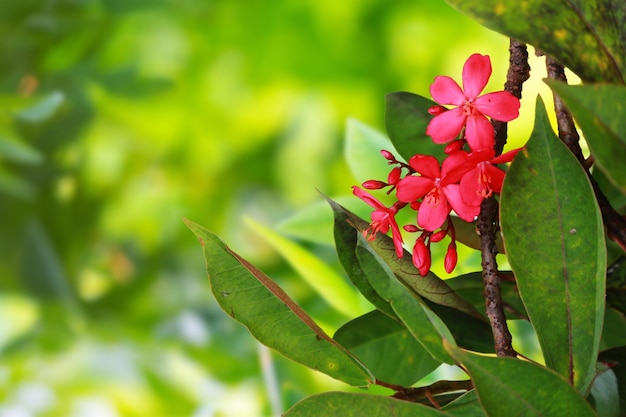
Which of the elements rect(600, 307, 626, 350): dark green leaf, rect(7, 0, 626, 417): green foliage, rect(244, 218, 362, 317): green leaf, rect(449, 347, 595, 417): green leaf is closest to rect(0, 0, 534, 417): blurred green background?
rect(7, 0, 626, 417): green foliage

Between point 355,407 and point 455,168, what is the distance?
66mm

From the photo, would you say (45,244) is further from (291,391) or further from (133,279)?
(291,391)

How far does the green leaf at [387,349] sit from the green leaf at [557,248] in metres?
0.07

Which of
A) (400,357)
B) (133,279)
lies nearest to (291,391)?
(400,357)

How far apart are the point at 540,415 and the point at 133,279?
71cm

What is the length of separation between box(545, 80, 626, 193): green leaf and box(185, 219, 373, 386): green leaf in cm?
8

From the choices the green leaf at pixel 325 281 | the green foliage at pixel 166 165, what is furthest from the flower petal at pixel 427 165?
the green foliage at pixel 166 165

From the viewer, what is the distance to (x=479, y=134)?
6.9 inches

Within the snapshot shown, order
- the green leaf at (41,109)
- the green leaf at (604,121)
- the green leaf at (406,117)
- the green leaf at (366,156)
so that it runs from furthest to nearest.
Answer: the green leaf at (41,109) → the green leaf at (366,156) → the green leaf at (406,117) → the green leaf at (604,121)

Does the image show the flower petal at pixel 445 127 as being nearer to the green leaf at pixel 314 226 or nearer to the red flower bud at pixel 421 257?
the red flower bud at pixel 421 257

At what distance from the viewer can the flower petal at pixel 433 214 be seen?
0.18 m

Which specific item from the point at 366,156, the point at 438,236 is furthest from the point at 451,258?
the point at 366,156

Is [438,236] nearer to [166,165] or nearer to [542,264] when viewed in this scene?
[542,264]

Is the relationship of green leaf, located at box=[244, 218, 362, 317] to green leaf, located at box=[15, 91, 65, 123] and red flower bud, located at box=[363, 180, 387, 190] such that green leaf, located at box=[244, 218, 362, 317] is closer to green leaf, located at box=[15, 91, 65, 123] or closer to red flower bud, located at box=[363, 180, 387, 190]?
red flower bud, located at box=[363, 180, 387, 190]
